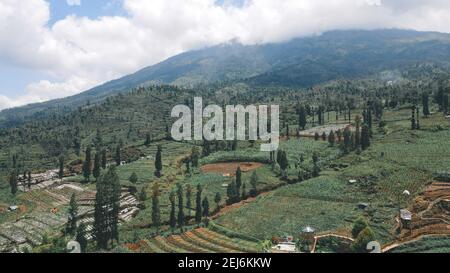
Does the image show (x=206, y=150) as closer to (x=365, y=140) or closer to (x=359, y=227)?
(x=365, y=140)

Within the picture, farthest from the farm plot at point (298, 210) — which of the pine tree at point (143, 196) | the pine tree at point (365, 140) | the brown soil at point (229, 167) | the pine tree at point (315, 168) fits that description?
the pine tree at point (365, 140)

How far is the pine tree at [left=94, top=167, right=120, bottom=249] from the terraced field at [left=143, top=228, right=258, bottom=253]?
695cm

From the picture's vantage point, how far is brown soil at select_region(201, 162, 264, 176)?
100037 millimetres

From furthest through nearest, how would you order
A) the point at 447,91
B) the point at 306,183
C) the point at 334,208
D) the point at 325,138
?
1. the point at 447,91
2. the point at 325,138
3. the point at 306,183
4. the point at 334,208

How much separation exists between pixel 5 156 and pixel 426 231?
488ft

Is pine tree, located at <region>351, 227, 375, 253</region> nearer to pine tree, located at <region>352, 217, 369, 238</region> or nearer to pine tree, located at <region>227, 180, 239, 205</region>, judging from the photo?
pine tree, located at <region>352, 217, 369, 238</region>

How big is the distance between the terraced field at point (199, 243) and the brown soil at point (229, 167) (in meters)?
34.3

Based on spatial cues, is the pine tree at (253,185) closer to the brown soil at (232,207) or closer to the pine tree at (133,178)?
the brown soil at (232,207)

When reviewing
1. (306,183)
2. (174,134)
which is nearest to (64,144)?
(174,134)

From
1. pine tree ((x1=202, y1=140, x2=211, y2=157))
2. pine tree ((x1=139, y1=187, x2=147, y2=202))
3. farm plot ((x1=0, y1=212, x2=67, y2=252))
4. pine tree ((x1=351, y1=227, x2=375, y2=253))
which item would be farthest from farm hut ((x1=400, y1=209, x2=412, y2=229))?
pine tree ((x1=202, y1=140, x2=211, y2=157))

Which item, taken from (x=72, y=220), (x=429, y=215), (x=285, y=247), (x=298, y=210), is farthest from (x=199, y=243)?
(x=429, y=215)

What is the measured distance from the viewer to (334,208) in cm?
6756

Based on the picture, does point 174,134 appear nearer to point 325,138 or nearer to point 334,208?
point 325,138

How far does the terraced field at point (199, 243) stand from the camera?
56591mm
